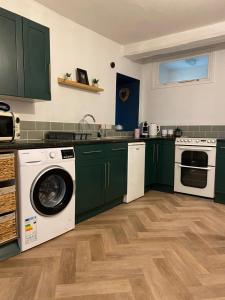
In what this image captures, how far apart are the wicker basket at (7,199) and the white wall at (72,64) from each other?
1.04 m

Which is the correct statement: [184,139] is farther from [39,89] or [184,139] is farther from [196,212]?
[39,89]

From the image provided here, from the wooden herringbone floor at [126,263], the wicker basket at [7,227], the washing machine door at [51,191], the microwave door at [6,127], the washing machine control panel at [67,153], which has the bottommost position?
the wooden herringbone floor at [126,263]

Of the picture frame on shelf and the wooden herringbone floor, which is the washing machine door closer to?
the wooden herringbone floor

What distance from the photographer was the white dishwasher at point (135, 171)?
3.17 m

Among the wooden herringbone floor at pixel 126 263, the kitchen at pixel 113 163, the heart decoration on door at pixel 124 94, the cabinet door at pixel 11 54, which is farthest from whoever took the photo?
the heart decoration on door at pixel 124 94

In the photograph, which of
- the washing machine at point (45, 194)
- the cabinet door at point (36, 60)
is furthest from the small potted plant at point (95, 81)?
the washing machine at point (45, 194)

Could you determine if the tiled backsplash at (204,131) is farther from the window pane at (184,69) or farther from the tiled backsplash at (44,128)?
the tiled backsplash at (44,128)

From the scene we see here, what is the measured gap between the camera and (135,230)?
2.33 meters

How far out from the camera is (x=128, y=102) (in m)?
4.65

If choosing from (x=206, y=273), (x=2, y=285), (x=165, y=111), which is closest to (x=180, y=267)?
(x=206, y=273)

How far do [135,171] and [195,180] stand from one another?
0.98m

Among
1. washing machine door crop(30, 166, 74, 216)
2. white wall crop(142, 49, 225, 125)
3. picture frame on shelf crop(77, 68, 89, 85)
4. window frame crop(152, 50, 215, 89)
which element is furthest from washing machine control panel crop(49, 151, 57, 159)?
window frame crop(152, 50, 215, 89)

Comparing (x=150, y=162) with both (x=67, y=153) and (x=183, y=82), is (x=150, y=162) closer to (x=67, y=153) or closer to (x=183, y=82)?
(x=183, y=82)

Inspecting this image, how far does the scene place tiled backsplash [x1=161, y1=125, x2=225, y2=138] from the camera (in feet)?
12.1
